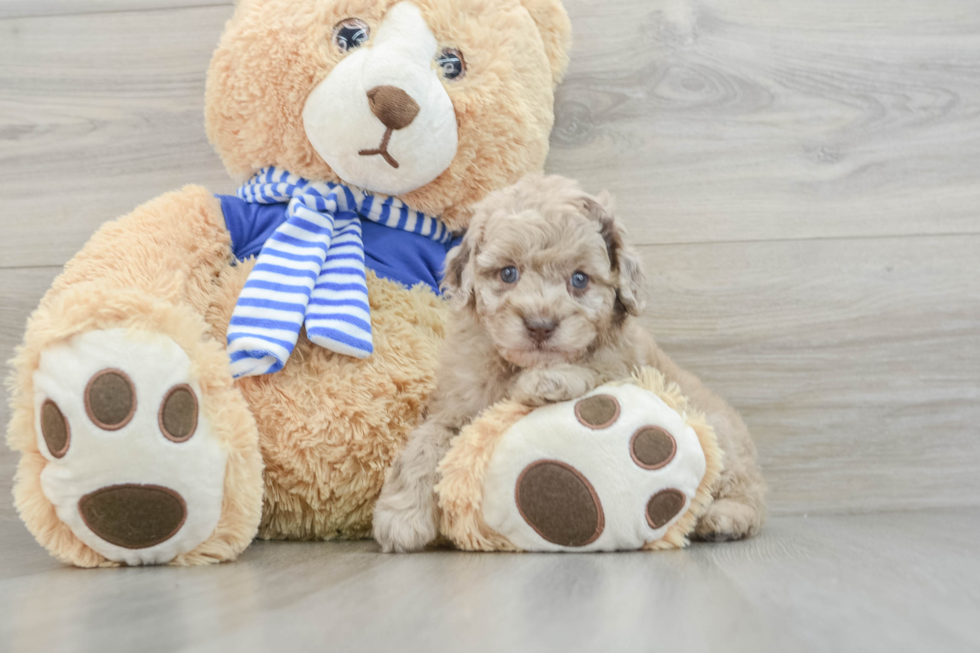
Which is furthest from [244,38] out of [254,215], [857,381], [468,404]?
[857,381]

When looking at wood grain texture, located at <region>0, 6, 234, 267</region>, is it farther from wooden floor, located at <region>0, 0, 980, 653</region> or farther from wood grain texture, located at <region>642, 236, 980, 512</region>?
wood grain texture, located at <region>642, 236, 980, 512</region>

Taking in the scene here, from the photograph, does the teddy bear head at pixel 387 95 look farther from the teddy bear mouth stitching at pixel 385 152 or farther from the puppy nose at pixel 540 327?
the puppy nose at pixel 540 327

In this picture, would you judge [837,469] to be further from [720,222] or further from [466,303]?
[466,303]

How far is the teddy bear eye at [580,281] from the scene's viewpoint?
3.55 feet

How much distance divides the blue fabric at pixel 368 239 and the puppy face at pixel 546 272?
245 mm

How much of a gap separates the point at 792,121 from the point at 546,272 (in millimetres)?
857

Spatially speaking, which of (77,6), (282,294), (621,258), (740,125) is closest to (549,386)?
(621,258)

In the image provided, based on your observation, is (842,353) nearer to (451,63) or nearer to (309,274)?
(451,63)

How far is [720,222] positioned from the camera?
62.9 inches

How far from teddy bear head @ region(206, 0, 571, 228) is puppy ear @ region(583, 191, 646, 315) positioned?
273mm

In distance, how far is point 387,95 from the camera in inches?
46.4

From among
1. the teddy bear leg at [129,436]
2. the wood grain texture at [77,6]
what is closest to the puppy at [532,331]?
the teddy bear leg at [129,436]

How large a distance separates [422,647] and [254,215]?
37.0 inches

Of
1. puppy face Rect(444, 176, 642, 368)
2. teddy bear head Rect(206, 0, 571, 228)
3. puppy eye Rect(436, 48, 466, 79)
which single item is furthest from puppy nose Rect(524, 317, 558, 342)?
puppy eye Rect(436, 48, 466, 79)
